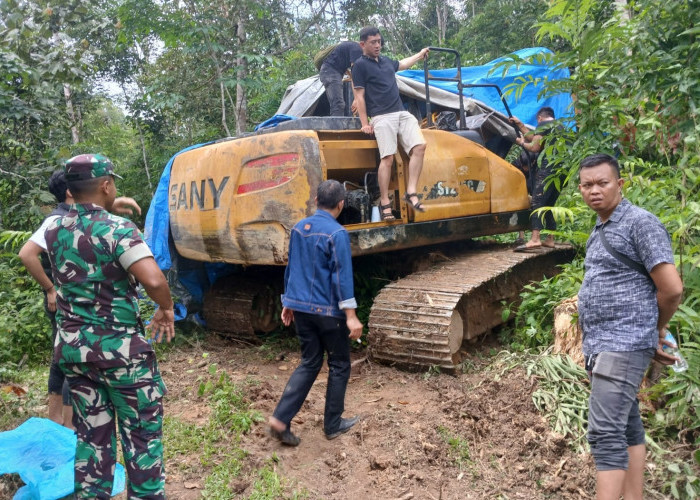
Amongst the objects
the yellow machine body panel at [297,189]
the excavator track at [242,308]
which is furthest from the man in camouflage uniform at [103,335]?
the excavator track at [242,308]

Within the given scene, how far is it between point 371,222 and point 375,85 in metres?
1.20

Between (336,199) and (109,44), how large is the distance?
13.3m

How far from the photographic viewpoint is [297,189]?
4633mm

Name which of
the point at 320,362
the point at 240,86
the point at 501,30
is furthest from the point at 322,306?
the point at 501,30

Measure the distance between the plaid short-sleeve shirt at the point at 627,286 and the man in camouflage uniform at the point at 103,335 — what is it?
198cm

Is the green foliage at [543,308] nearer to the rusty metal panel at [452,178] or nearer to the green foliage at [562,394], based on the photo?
the green foliage at [562,394]

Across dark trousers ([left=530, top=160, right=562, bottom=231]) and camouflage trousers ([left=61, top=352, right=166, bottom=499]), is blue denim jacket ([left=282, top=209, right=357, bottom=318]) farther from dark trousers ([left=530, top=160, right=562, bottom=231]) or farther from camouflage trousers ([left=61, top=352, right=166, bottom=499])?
dark trousers ([left=530, top=160, right=562, bottom=231])

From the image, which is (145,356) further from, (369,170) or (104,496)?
(369,170)

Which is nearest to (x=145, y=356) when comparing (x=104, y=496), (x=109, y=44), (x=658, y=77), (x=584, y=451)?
(x=104, y=496)

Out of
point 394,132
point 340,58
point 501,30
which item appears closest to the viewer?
point 394,132

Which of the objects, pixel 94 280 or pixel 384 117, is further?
pixel 384 117

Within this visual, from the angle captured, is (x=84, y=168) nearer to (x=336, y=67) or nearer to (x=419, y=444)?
(x=419, y=444)

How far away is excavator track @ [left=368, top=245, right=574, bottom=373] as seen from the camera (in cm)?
464

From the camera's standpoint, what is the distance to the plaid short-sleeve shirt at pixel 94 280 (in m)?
2.59
